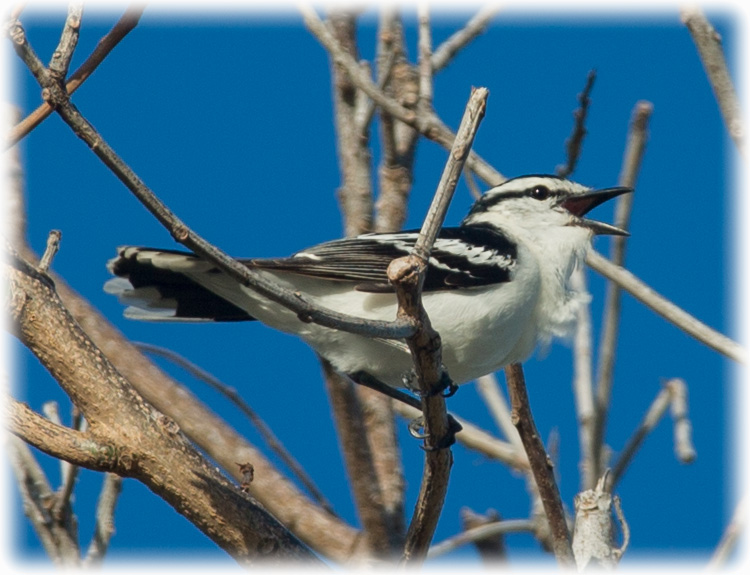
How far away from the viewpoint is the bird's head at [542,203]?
5957 millimetres

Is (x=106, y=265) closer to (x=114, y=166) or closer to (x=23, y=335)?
(x=23, y=335)

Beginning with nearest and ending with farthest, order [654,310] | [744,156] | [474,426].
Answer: [744,156]
[654,310]
[474,426]

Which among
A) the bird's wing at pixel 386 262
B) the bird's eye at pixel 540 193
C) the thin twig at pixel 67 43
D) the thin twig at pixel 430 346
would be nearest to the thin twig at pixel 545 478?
the thin twig at pixel 430 346

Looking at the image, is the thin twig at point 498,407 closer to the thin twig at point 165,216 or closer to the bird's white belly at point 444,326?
the bird's white belly at point 444,326

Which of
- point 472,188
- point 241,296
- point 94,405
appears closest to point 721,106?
point 472,188

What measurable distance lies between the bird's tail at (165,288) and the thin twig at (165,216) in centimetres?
195

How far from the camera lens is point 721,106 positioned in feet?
14.1

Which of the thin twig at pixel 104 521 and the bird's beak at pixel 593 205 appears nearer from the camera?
the thin twig at pixel 104 521

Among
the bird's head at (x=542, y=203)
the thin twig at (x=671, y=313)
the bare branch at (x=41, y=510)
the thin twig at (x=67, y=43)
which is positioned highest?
the bird's head at (x=542, y=203)

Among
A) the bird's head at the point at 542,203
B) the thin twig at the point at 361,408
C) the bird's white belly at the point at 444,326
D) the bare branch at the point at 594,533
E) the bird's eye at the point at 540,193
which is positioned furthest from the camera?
the bird's eye at the point at 540,193

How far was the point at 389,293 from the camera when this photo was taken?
16.4 feet

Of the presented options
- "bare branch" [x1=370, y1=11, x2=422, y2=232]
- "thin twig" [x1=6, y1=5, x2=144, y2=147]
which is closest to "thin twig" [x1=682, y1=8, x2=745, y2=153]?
"bare branch" [x1=370, y1=11, x2=422, y2=232]

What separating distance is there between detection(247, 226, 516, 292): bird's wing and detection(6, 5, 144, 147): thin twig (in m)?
1.64

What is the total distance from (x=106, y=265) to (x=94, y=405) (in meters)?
1.69
